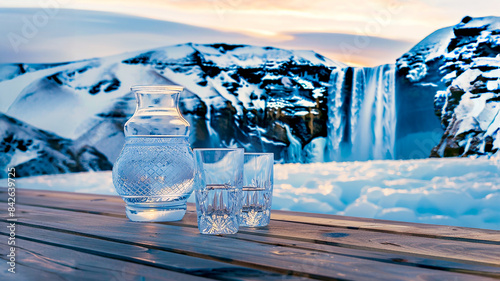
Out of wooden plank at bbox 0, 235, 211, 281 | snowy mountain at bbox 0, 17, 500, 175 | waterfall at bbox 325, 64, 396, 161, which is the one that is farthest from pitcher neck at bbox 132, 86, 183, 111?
waterfall at bbox 325, 64, 396, 161

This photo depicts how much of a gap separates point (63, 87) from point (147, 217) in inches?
219

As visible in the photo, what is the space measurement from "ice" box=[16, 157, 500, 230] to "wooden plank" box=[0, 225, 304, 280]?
4.40 meters

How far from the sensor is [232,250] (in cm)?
80

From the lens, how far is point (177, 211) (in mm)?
1214

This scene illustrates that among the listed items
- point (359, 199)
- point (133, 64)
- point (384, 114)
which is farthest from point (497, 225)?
point (133, 64)

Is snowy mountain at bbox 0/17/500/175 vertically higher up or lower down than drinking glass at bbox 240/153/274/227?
lower down

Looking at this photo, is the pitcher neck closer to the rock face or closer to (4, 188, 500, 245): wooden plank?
(4, 188, 500, 245): wooden plank

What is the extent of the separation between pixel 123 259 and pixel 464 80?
5578 millimetres

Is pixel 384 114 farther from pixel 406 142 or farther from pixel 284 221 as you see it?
pixel 284 221

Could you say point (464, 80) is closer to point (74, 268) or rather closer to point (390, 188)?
point (390, 188)

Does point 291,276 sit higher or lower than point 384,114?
higher

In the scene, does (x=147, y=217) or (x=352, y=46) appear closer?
(x=147, y=217)

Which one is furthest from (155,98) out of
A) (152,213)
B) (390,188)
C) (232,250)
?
(390,188)

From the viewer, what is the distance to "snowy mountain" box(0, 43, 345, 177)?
6168 millimetres
